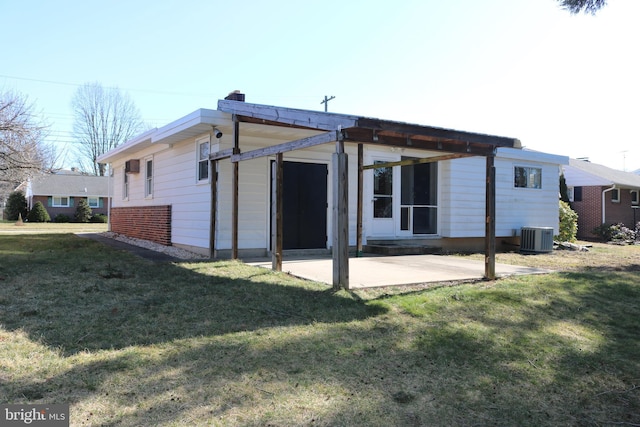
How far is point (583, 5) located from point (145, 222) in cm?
1208

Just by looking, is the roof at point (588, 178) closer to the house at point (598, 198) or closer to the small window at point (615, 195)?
the house at point (598, 198)

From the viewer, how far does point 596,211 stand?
72.9 feet

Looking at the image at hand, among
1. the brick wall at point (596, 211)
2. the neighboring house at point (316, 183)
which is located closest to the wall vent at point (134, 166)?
the neighboring house at point (316, 183)

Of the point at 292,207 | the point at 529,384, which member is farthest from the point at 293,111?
the point at 529,384

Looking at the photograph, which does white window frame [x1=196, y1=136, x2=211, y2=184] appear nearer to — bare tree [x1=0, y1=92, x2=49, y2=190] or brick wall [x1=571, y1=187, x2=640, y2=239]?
bare tree [x1=0, y1=92, x2=49, y2=190]

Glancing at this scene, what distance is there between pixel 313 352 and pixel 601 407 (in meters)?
2.07

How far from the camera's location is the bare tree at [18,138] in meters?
17.8

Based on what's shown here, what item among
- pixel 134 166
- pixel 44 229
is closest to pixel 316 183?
pixel 134 166

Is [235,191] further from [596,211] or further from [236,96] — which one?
[596,211]

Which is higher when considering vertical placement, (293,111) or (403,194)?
(293,111)

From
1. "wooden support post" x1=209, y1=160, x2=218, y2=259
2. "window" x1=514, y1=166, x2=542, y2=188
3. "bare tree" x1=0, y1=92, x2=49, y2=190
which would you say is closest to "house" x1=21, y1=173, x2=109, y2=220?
"bare tree" x1=0, y1=92, x2=49, y2=190

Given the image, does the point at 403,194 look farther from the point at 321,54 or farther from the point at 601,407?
the point at 601,407

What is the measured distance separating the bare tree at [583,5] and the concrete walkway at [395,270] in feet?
16.1

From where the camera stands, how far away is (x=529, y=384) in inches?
129
